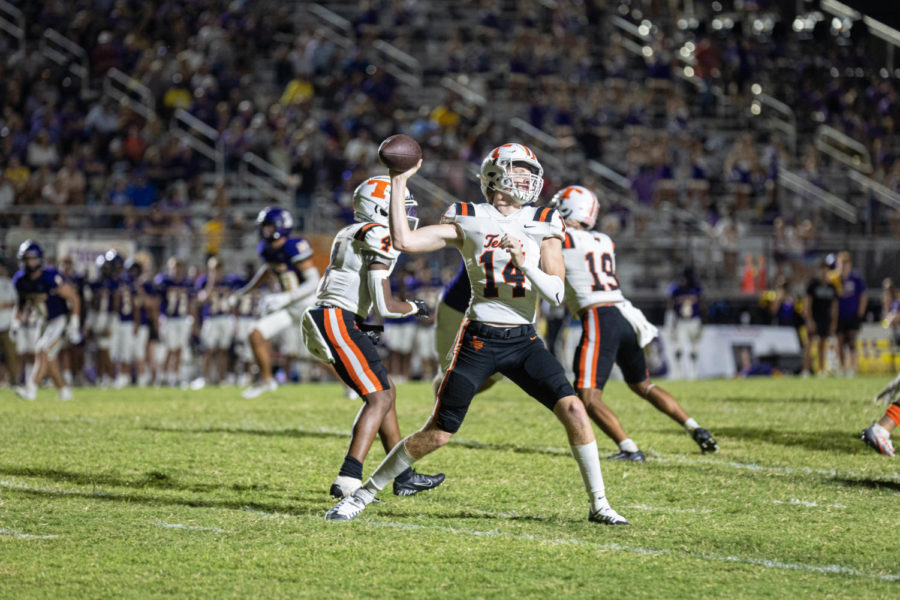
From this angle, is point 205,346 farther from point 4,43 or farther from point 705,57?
point 705,57

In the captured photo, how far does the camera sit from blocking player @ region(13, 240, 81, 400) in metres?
13.3

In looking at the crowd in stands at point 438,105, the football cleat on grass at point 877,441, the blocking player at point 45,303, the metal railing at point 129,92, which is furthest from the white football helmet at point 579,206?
the metal railing at point 129,92

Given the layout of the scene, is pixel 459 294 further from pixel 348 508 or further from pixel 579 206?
pixel 348 508

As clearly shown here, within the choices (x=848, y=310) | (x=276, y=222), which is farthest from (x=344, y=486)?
(x=848, y=310)

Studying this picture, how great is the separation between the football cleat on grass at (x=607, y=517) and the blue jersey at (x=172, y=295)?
41.4 feet

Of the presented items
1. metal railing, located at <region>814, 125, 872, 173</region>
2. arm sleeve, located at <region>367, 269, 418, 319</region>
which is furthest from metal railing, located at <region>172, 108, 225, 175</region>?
arm sleeve, located at <region>367, 269, 418, 319</region>

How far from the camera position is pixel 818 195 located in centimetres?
2052

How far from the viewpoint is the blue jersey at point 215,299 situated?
17.2 metres

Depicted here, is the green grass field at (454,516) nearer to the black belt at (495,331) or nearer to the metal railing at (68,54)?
the black belt at (495,331)

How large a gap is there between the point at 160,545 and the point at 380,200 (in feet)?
8.16

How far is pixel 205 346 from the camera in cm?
1741

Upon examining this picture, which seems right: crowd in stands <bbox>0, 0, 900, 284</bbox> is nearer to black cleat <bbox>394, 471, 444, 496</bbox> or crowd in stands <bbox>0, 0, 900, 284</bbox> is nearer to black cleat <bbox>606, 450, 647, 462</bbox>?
black cleat <bbox>606, 450, 647, 462</bbox>

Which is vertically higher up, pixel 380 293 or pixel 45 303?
pixel 380 293

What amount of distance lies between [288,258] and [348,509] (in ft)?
18.9
